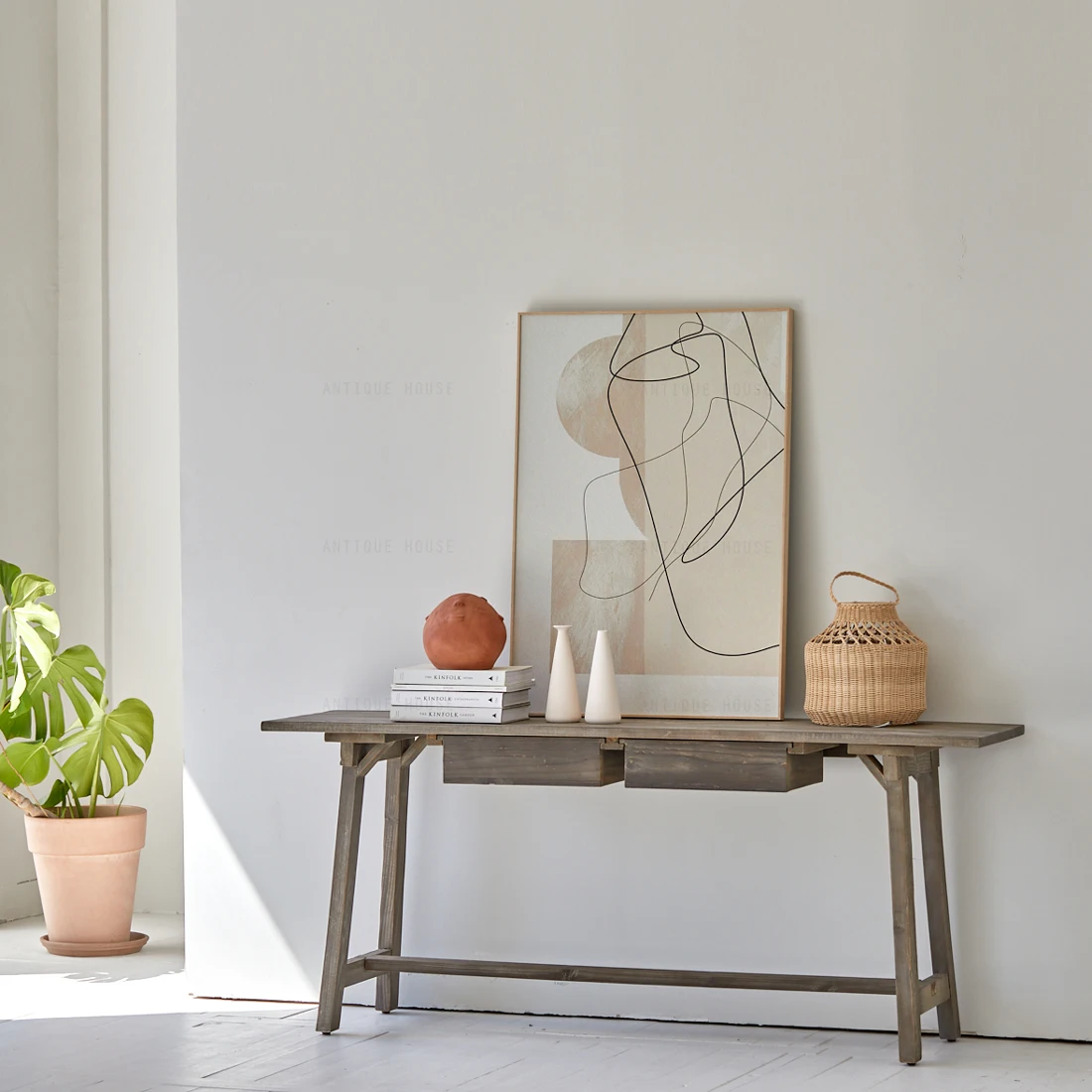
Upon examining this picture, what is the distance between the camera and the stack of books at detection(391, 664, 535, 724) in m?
3.77

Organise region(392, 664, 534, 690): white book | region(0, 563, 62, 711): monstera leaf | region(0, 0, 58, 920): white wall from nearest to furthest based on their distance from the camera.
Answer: region(392, 664, 534, 690): white book → region(0, 563, 62, 711): monstera leaf → region(0, 0, 58, 920): white wall

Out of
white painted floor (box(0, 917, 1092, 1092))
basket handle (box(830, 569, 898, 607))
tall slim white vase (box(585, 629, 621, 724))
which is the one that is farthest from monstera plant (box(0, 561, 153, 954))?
basket handle (box(830, 569, 898, 607))

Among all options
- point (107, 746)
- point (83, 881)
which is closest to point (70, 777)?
point (107, 746)

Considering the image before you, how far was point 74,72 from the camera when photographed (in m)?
5.64

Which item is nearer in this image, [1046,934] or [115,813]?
[1046,934]

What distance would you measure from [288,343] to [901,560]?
177 centimetres

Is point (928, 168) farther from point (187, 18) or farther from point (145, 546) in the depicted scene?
point (145, 546)

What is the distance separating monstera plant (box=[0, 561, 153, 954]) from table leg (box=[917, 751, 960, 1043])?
244cm

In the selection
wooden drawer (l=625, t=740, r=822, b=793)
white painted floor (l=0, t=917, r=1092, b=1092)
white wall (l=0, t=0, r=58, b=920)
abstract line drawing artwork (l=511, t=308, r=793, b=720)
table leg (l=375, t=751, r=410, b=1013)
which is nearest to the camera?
white painted floor (l=0, t=917, r=1092, b=1092)

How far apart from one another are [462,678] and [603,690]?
34cm

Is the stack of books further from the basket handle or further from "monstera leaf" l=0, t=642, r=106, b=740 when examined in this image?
"monstera leaf" l=0, t=642, r=106, b=740

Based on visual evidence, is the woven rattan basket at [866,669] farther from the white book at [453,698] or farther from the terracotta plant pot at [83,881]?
the terracotta plant pot at [83,881]

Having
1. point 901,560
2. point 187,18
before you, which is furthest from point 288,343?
point 901,560

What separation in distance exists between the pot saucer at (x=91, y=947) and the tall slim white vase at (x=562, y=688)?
183 centimetres
